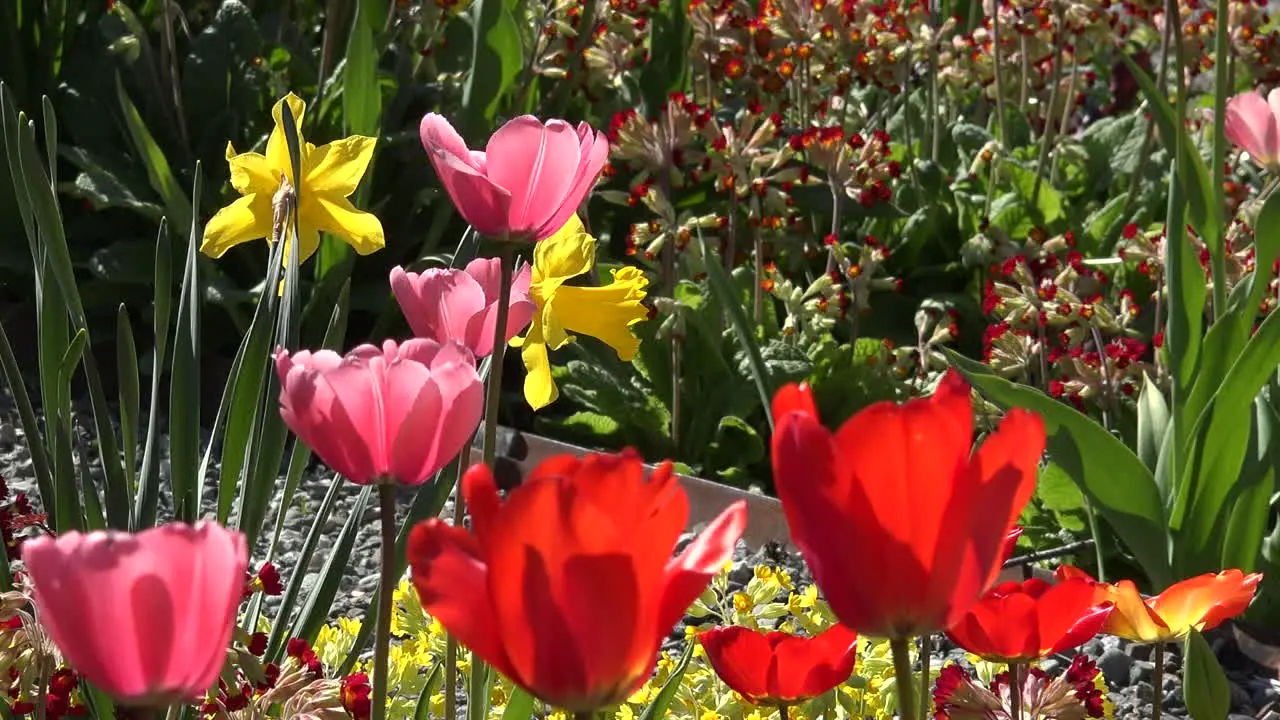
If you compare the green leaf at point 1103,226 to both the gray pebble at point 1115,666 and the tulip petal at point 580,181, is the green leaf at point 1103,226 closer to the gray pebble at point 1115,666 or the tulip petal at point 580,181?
the gray pebble at point 1115,666

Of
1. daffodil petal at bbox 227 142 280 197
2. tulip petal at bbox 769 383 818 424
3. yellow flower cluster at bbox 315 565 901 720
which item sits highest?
tulip petal at bbox 769 383 818 424

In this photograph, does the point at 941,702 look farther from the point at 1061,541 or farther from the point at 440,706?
the point at 1061,541

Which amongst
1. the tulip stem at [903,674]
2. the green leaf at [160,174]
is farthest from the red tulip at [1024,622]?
the green leaf at [160,174]

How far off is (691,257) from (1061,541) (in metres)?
0.96

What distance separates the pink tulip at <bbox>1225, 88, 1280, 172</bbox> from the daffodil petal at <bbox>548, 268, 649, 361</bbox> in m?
1.44

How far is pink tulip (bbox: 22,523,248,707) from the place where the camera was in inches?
23.8

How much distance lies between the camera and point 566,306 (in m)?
1.29

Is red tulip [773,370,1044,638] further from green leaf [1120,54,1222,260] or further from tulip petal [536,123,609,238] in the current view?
green leaf [1120,54,1222,260]

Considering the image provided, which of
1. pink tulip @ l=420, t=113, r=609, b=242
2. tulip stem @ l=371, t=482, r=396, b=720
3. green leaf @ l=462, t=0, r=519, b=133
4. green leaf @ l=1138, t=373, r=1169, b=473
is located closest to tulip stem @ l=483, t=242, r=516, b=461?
pink tulip @ l=420, t=113, r=609, b=242

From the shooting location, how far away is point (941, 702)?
1.11 m

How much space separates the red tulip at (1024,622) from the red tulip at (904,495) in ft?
0.90

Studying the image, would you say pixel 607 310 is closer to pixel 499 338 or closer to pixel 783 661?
pixel 499 338

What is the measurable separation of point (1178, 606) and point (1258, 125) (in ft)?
5.17

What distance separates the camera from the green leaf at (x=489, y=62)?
3.38 meters
